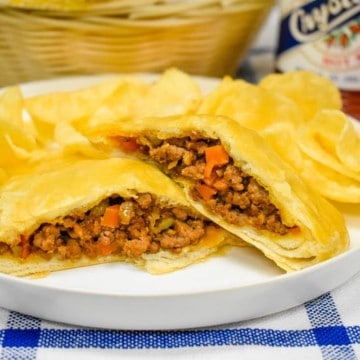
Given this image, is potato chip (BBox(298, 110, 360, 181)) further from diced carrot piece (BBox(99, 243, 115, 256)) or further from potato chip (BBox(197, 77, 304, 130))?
diced carrot piece (BBox(99, 243, 115, 256))

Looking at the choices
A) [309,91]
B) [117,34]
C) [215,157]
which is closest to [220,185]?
[215,157]

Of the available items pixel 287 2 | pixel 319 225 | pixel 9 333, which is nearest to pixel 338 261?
pixel 319 225

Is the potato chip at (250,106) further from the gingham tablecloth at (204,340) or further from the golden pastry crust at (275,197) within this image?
the gingham tablecloth at (204,340)

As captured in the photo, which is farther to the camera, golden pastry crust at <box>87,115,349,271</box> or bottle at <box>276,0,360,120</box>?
bottle at <box>276,0,360,120</box>

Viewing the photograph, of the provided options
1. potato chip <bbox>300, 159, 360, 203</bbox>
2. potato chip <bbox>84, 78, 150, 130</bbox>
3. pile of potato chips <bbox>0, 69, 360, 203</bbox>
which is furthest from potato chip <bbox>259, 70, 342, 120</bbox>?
potato chip <bbox>84, 78, 150, 130</bbox>

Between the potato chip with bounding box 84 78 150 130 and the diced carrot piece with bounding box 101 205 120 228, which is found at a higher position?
the diced carrot piece with bounding box 101 205 120 228

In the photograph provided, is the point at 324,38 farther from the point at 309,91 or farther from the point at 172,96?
the point at 172,96

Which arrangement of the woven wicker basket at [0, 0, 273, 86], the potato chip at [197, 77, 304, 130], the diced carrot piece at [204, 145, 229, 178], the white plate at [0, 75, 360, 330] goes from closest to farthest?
the white plate at [0, 75, 360, 330], the diced carrot piece at [204, 145, 229, 178], the potato chip at [197, 77, 304, 130], the woven wicker basket at [0, 0, 273, 86]
